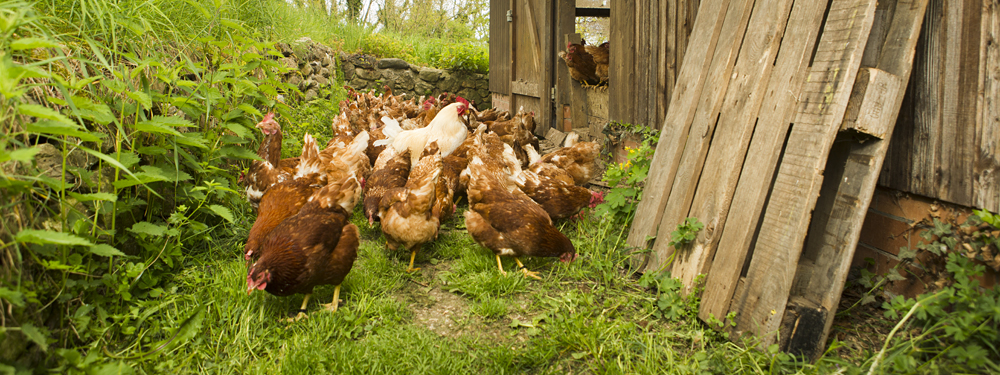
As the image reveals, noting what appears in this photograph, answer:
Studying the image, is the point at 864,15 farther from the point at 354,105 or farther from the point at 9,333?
the point at 354,105

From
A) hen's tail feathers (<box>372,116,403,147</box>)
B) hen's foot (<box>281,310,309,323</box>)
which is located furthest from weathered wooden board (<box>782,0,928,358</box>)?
hen's tail feathers (<box>372,116,403,147</box>)

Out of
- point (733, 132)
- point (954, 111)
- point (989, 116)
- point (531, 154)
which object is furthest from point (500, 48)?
point (989, 116)

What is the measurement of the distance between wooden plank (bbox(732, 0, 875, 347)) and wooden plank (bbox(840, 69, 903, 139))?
0.17 feet

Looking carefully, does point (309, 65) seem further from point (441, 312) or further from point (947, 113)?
point (947, 113)

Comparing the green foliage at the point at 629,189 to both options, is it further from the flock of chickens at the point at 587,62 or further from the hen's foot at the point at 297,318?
the flock of chickens at the point at 587,62

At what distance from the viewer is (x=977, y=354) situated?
4.86 feet

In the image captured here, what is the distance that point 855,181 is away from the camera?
196cm

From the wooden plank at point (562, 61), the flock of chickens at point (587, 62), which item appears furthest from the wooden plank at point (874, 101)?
the wooden plank at point (562, 61)

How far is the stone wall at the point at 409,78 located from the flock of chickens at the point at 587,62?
551cm

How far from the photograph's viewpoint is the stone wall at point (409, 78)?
406 inches

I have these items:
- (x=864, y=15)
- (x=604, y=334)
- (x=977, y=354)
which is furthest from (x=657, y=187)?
(x=977, y=354)

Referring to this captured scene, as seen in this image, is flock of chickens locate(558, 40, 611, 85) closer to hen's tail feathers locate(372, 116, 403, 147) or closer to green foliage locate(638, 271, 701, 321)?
hen's tail feathers locate(372, 116, 403, 147)

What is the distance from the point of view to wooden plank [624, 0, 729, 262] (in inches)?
106

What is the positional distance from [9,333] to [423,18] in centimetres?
1504
